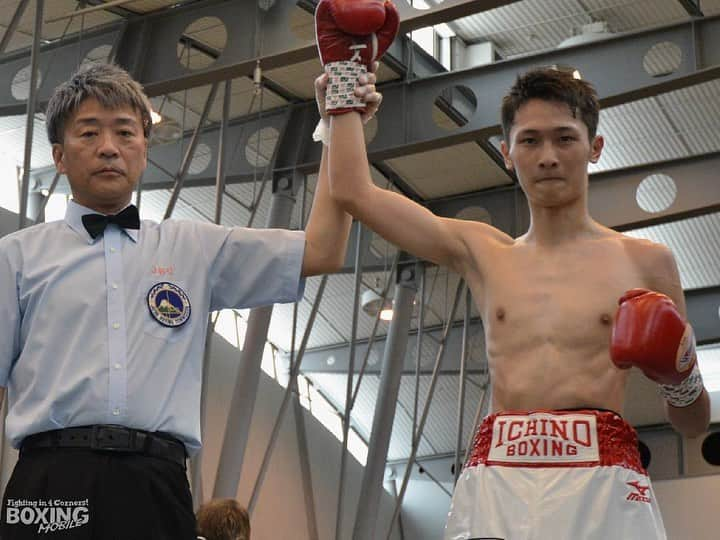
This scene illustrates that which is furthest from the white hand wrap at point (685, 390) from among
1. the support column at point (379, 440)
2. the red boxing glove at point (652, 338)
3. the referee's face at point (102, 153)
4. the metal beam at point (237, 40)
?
the support column at point (379, 440)

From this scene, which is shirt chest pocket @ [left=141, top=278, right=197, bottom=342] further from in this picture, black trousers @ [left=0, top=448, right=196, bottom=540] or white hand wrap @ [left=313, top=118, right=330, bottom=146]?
white hand wrap @ [left=313, top=118, right=330, bottom=146]

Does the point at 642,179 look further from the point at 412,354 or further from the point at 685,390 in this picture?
the point at 685,390

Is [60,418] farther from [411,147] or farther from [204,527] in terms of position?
[411,147]

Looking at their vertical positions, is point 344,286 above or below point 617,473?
above

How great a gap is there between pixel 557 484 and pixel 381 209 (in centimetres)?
102

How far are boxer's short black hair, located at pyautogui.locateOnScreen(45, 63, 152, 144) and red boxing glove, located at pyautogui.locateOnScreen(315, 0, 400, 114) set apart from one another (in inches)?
25.2

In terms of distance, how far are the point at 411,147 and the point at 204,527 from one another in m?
9.15

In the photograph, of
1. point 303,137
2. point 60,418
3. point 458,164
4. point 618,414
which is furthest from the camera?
point 458,164

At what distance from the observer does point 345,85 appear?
389cm

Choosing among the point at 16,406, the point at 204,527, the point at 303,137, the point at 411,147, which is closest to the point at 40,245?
the point at 16,406

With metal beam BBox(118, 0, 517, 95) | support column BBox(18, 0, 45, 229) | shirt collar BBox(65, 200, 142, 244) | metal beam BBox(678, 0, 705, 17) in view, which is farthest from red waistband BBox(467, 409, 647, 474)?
metal beam BBox(678, 0, 705, 17)

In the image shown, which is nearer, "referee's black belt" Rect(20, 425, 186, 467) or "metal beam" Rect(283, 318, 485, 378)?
"referee's black belt" Rect(20, 425, 186, 467)

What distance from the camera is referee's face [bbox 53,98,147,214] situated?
134 inches

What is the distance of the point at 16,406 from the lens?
10.5ft
